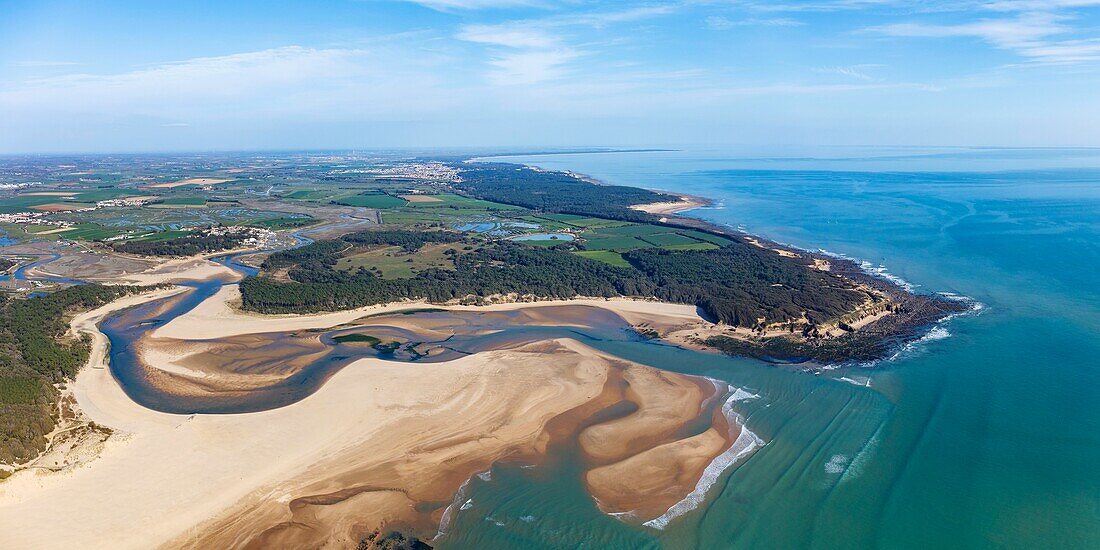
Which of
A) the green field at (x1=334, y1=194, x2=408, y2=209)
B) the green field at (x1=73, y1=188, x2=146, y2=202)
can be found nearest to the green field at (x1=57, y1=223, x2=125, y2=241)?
the green field at (x1=334, y1=194, x2=408, y2=209)

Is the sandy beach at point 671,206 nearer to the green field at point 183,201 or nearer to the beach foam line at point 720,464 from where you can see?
the beach foam line at point 720,464

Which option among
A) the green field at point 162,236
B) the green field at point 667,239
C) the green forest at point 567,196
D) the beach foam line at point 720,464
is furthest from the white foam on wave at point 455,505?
the green forest at point 567,196

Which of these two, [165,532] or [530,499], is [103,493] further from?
[530,499]

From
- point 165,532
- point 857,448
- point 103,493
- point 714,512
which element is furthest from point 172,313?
point 857,448

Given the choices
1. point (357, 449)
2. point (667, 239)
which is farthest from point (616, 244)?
point (357, 449)

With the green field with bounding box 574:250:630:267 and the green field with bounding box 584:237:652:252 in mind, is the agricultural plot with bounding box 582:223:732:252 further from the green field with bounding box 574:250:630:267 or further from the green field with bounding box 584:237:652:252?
the green field with bounding box 574:250:630:267

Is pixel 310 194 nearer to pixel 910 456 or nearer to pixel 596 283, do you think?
pixel 596 283
